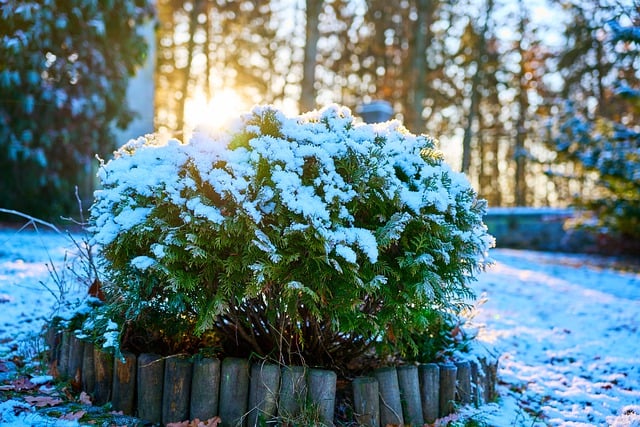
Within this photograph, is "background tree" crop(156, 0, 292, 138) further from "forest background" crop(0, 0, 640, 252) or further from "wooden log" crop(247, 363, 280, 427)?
"wooden log" crop(247, 363, 280, 427)

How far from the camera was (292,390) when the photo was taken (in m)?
2.77

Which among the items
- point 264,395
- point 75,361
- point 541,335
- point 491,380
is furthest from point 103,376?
point 541,335

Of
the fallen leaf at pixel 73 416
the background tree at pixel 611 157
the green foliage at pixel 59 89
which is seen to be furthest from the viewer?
the background tree at pixel 611 157

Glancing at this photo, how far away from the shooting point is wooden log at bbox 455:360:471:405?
322 cm

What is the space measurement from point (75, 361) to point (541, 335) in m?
3.86

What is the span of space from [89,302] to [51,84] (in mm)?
5636

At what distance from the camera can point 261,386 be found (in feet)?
9.13

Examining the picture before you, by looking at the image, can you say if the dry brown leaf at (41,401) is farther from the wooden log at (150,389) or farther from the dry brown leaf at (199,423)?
the dry brown leaf at (199,423)

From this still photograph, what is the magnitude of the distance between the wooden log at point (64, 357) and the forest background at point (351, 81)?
3206 mm

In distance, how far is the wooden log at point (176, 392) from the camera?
2.84 m

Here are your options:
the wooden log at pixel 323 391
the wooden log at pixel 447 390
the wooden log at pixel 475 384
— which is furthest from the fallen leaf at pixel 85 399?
the wooden log at pixel 475 384

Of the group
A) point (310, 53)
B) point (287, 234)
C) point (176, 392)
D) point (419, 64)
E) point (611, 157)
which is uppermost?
point (419, 64)

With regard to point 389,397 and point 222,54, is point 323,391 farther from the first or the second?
point 222,54

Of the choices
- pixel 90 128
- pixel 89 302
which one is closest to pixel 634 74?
pixel 90 128
